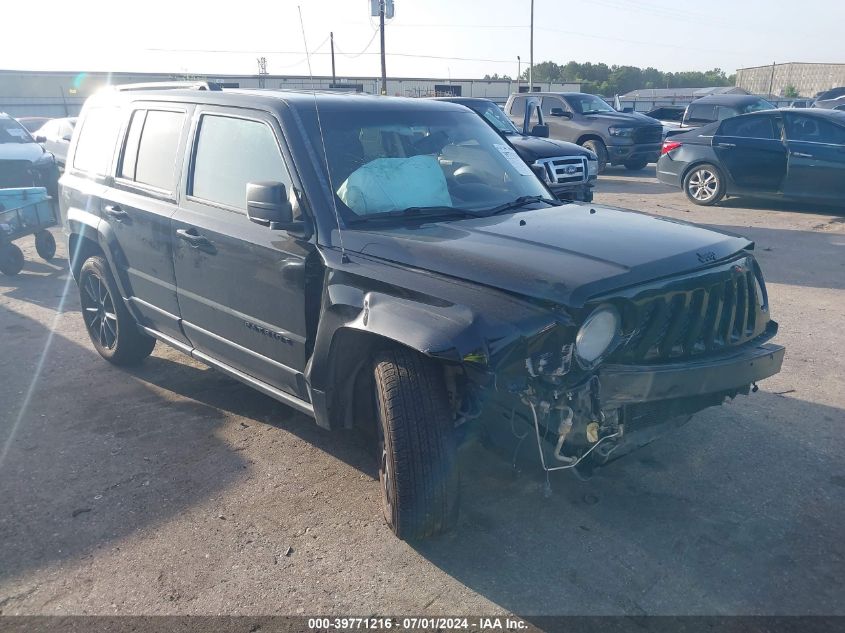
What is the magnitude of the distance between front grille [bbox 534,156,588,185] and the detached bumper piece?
745 centimetres

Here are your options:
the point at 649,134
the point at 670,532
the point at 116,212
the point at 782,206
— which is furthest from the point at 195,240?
the point at 649,134

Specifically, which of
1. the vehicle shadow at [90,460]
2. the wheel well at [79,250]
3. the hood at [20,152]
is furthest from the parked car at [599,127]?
the vehicle shadow at [90,460]

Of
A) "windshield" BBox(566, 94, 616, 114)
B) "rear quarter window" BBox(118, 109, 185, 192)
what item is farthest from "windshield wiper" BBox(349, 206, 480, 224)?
"windshield" BBox(566, 94, 616, 114)

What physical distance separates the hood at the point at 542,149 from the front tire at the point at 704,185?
2206 mm

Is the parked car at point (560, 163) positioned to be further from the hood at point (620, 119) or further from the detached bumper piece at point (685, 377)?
the detached bumper piece at point (685, 377)

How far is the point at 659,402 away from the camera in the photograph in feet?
A: 10.6

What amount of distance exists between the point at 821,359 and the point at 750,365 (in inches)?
101

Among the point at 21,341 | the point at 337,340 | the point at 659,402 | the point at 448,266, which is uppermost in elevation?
the point at 448,266

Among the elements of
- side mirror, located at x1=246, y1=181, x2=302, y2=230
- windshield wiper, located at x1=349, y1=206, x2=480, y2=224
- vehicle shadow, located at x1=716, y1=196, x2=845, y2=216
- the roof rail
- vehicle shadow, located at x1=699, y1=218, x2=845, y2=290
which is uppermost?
the roof rail

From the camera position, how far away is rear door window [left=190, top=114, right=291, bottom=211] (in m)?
3.88

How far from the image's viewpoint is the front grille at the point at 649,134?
1666 cm

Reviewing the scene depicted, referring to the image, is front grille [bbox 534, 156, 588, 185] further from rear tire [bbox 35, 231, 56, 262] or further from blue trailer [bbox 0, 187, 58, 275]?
rear tire [bbox 35, 231, 56, 262]

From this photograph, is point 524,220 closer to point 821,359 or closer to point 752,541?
point 752,541

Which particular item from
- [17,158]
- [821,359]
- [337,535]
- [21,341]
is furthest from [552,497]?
[17,158]
